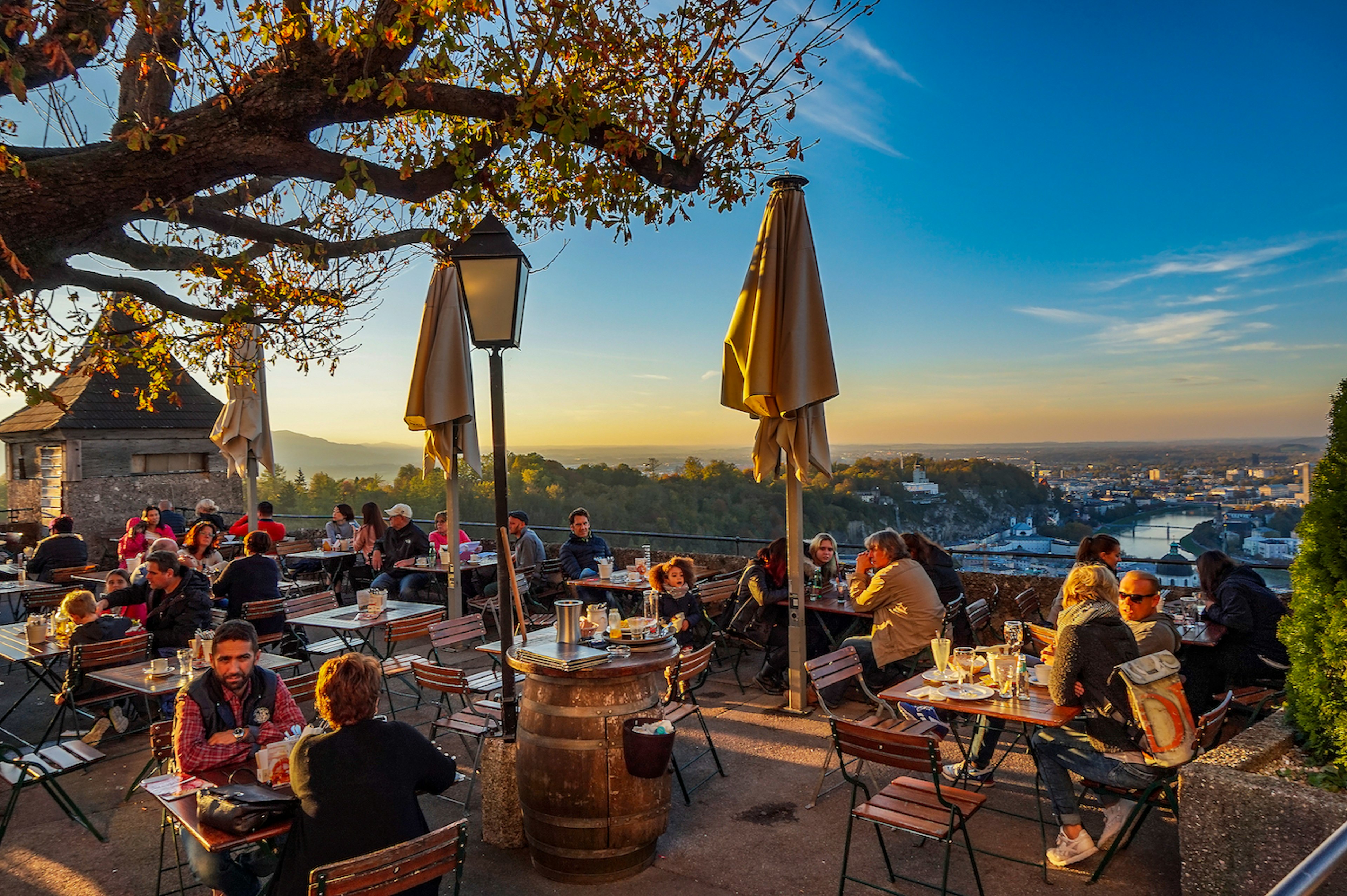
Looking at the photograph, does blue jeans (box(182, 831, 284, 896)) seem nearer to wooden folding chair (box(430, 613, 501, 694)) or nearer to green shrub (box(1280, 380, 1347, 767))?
wooden folding chair (box(430, 613, 501, 694))

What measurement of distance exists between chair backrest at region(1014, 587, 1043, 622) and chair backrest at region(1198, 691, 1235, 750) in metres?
3.04

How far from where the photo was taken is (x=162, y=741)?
4062mm

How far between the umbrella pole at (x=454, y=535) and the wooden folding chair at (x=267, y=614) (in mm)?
1695

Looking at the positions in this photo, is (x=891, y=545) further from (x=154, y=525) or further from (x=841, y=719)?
(x=154, y=525)

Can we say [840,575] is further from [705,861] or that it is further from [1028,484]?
[1028,484]

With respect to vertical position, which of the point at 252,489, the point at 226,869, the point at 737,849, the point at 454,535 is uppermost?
the point at 252,489

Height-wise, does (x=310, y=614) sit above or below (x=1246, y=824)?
above

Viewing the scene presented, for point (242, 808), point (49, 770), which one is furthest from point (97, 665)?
point (242, 808)

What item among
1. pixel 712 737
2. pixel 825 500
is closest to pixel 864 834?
pixel 712 737

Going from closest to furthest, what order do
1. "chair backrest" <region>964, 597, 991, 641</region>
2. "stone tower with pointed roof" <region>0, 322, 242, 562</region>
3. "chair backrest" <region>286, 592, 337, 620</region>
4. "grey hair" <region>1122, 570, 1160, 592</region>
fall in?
"grey hair" <region>1122, 570, 1160, 592</region> < "chair backrest" <region>964, 597, 991, 641</region> < "chair backrest" <region>286, 592, 337, 620</region> < "stone tower with pointed roof" <region>0, 322, 242, 562</region>

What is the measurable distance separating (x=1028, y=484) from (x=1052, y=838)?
1110cm

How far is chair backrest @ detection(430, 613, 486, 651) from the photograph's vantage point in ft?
20.8

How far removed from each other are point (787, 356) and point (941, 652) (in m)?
2.28

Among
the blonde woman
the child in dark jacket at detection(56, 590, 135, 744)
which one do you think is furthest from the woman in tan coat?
the child in dark jacket at detection(56, 590, 135, 744)
